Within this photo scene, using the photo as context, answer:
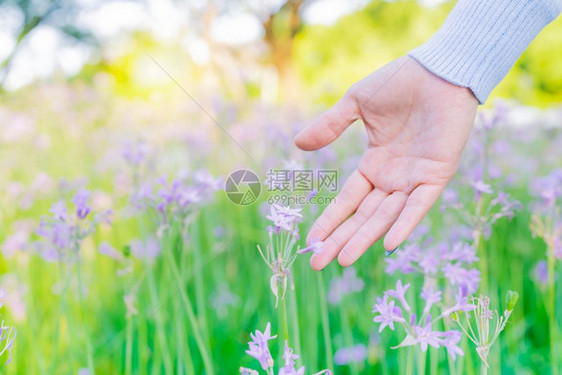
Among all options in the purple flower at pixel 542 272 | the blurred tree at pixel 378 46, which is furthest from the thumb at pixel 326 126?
the blurred tree at pixel 378 46

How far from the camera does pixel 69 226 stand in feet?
4.08

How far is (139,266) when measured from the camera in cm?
277

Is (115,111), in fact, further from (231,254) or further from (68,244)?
(68,244)

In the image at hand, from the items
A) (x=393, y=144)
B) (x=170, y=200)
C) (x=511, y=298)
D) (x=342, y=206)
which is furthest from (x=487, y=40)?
(x=170, y=200)

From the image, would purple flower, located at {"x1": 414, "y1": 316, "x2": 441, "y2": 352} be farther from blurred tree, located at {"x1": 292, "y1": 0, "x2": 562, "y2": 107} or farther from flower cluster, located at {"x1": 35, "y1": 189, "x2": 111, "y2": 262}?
blurred tree, located at {"x1": 292, "y1": 0, "x2": 562, "y2": 107}

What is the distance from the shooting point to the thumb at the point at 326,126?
59.9 inches

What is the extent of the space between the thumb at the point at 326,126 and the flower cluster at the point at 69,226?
612 mm

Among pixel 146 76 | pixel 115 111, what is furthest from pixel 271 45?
pixel 115 111

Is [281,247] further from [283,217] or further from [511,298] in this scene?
[511,298]

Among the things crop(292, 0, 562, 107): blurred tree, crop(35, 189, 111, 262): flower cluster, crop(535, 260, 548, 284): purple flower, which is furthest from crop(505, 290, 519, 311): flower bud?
crop(292, 0, 562, 107): blurred tree

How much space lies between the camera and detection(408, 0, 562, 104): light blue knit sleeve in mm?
1506
